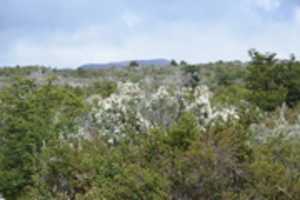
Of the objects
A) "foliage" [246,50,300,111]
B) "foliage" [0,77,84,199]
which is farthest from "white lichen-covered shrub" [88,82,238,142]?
"foliage" [246,50,300,111]

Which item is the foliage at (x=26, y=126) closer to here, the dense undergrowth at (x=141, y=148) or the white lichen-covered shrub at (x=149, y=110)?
the dense undergrowth at (x=141, y=148)

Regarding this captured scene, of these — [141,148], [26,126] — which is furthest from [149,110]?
[26,126]

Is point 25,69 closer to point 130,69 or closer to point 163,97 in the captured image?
point 130,69

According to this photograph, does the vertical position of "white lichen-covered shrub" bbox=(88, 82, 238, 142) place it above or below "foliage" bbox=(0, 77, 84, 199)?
above

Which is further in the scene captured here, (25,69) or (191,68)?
(25,69)

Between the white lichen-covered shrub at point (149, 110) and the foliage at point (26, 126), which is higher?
the white lichen-covered shrub at point (149, 110)

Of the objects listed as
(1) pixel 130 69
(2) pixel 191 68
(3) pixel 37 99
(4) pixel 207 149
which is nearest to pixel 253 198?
(4) pixel 207 149

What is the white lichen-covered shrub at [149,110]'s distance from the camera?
1416cm

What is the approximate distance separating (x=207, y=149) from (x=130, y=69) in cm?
5408

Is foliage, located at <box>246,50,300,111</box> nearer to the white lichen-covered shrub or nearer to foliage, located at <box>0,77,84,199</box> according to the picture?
foliage, located at <box>0,77,84,199</box>

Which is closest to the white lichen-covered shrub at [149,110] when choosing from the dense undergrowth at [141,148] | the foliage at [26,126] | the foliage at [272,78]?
the dense undergrowth at [141,148]

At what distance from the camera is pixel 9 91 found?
1889 cm

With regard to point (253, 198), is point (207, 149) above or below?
above

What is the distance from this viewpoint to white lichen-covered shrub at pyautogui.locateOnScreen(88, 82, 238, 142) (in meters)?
14.2
